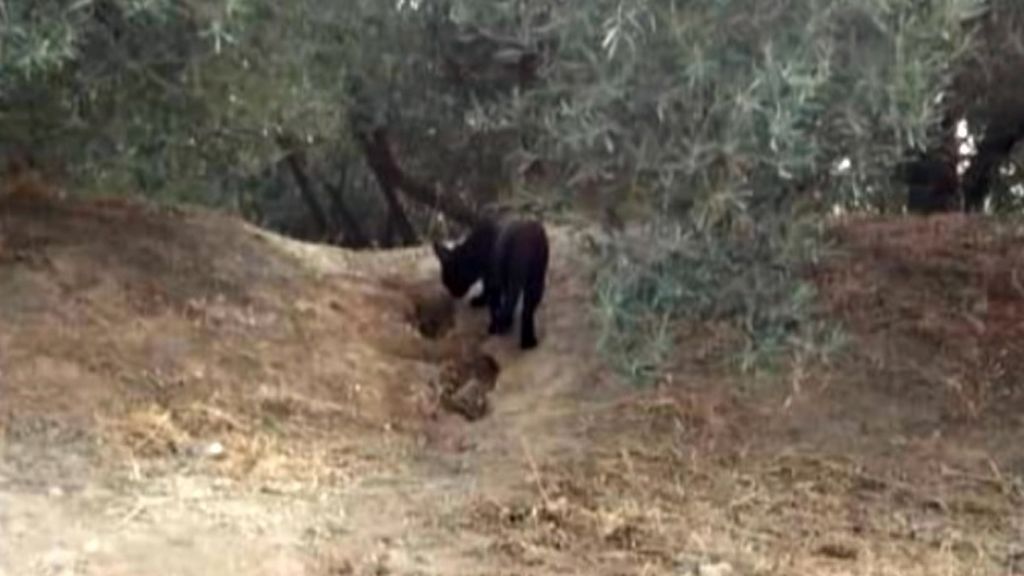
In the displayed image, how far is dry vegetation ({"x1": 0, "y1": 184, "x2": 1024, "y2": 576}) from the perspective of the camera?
215 inches

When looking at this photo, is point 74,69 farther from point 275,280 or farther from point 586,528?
point 586,528

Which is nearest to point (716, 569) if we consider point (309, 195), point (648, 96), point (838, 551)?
point (838, 551)

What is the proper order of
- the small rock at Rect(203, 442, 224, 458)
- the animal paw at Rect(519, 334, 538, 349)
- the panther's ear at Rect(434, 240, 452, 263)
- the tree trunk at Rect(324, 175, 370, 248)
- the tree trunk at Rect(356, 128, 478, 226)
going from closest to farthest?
the small rock at Rect(203, 442, 224, 458)
the animal paw at Rect(519, 334, 538, 349)
the panther's ear at Rect(434, 240, 452, 263)
the tree trunk at Rect(356, 128, 478, 226)
the tree trunk at Rect(324, 175, 370, 248)

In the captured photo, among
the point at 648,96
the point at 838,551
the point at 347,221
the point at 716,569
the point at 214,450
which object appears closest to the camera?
the point at 648,96

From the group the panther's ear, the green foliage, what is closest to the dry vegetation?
the panther's ear

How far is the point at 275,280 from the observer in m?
8.24

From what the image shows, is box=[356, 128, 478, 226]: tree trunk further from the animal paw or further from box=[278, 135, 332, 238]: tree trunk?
the animal paw

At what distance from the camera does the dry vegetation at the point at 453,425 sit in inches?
215

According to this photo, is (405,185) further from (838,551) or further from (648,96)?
(648,96)

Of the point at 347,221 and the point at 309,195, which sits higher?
the point at 309,195

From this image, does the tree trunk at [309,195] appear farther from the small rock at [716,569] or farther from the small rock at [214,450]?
the small rock at [716,569]

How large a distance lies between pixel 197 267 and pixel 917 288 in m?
3.08

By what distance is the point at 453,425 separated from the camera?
6.96 metres

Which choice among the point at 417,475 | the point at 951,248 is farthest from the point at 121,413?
the point at 951,248
